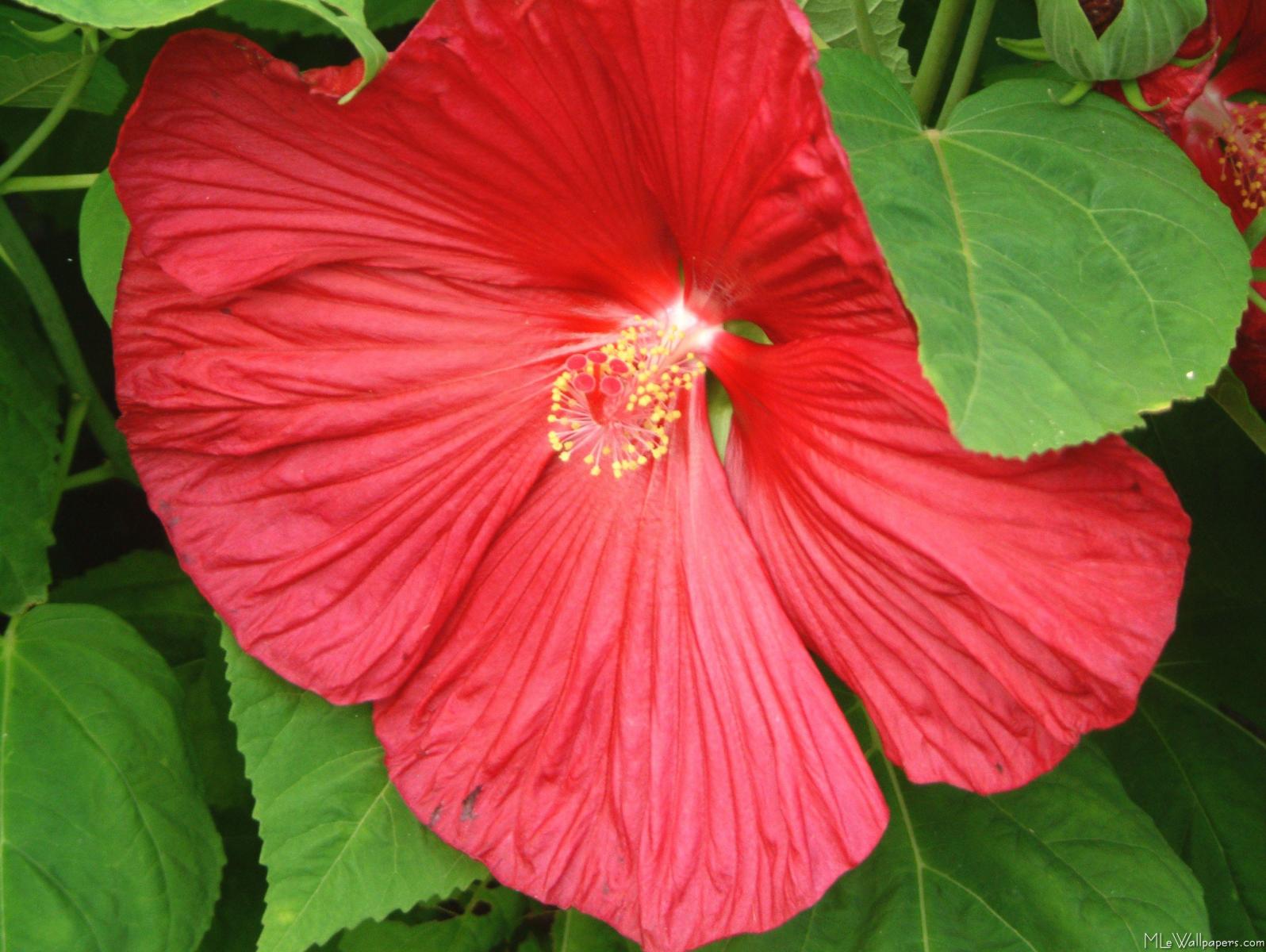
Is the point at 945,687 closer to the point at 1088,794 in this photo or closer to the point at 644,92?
the point at 1088,794

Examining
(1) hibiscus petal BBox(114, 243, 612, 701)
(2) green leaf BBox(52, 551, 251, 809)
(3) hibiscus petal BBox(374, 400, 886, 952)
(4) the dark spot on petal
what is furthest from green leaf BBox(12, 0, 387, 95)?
(2) green leaf BBox(52, 551, 251, 809)

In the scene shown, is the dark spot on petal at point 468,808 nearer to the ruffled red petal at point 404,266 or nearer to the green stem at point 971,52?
the ruffled red petal at point 404,266

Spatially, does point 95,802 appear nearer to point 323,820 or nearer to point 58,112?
point 323,820

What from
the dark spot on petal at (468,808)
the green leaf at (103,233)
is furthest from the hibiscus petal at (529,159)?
the dark spot on petal at (468,808)

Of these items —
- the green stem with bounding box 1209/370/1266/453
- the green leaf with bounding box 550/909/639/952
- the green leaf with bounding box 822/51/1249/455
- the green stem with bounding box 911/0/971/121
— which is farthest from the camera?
the green leaf with bounding box 550/909/639/952

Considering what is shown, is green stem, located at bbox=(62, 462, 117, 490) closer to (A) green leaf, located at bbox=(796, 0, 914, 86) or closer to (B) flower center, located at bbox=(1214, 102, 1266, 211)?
(A) green leaf, located at bbox=(796, 0, 914, 86)
